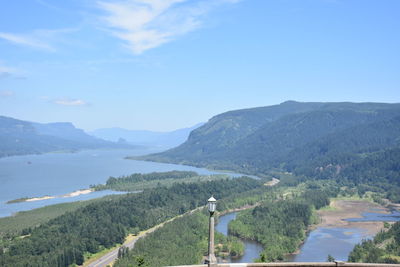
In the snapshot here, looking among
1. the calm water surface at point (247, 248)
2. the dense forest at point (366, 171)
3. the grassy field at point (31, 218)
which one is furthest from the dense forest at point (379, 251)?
the dense forest at point (366, 171)

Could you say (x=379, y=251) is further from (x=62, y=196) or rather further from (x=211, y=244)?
(x=62, y=196)

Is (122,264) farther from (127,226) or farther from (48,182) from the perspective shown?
(48,182)

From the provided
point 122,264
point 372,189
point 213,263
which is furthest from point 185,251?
point 372,189

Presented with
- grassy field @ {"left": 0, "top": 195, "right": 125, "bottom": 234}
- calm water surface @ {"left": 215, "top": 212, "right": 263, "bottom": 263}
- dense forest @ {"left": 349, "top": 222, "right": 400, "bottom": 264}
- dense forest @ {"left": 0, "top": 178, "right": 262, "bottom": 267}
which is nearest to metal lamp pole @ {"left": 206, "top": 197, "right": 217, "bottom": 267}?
dense forest @ {"left": 0, "top": 178, "right": 262, "bottom": 267}

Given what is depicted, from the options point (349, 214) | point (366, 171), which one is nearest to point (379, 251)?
point (349, 214)

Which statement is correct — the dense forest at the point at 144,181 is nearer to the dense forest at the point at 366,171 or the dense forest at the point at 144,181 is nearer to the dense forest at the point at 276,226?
the dense forest at the point at 366,171

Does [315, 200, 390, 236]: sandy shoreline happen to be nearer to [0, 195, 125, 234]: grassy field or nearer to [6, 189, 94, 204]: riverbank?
[0, 195, 125, 234]: grassy field
